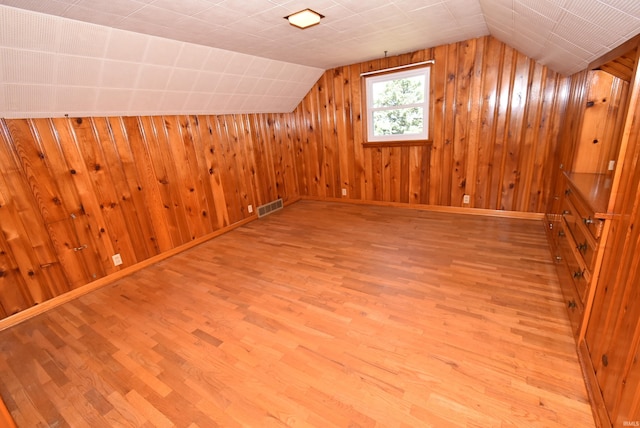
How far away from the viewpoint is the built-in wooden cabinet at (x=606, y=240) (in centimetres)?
104

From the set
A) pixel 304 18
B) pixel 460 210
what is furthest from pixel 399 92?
pixel 304 18

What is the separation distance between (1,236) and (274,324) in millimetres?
2347

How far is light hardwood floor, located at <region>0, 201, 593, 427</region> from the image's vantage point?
136cm

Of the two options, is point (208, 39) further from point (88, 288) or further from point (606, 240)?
point (606, 240)

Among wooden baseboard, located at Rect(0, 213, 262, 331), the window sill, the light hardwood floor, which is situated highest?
the window sill

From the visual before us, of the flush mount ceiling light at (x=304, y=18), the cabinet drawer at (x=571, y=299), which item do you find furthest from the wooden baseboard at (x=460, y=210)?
the flush mount ceiling light at (x=304, y=18)

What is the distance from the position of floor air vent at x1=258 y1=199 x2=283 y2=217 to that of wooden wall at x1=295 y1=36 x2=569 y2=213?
126cm

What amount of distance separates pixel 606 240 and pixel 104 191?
12.8ft

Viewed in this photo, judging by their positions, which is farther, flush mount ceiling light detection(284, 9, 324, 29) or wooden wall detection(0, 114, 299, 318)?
wooden wall detection(0, 114, 299, 318)

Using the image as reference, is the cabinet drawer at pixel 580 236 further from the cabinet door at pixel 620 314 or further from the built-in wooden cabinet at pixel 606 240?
the cabinet door at pixel 620 314

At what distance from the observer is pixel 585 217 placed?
1622 mm

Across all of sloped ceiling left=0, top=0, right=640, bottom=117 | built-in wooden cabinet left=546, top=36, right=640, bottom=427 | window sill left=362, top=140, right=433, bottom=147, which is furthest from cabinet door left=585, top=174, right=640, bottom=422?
window sill left=362, top=140, right=433, bottom=147

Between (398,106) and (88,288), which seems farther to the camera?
(398,106)

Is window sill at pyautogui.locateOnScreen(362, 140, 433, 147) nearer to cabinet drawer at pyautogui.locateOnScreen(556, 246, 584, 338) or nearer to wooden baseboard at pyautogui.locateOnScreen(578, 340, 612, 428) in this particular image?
cabinet drawer at pyautogui.locateOnScreen(556, 246, 584, 338)
